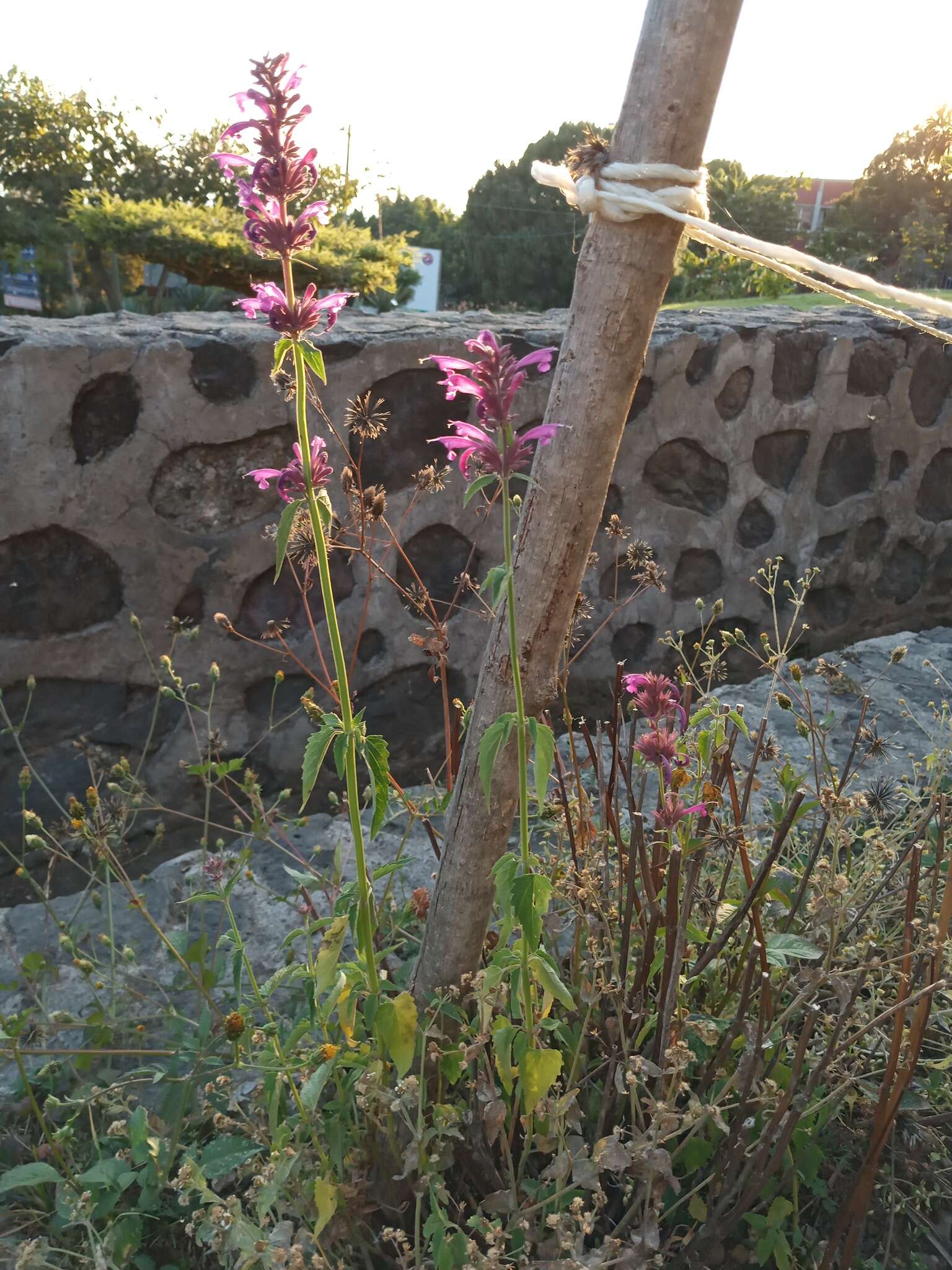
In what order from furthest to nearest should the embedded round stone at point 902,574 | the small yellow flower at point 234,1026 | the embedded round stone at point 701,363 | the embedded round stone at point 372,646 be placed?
the embedded round stone at point 902,574 → the embedded round stone at point 701,363 → the embedded round stone at point 372,646 → the small yellow flower at point 234,1026

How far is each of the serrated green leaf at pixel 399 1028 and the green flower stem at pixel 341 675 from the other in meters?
0.04

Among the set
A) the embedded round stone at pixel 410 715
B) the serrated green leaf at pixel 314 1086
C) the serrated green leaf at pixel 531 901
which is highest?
the serrated green leaf at pixel 531 901

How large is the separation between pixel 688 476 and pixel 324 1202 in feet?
9.02

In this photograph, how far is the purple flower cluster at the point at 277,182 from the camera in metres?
1.15

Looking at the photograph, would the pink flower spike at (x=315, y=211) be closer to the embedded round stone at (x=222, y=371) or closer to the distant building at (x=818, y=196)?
the embedded round stone at (x=222, y=371)

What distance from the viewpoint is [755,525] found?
3.78 metres

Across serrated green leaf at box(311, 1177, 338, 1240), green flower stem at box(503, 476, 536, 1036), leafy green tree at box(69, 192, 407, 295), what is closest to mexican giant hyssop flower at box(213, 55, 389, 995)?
green flower stem at box(503, 476, 536, 1036)

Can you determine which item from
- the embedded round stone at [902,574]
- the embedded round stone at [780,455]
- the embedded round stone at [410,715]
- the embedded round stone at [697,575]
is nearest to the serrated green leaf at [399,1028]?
the embedded round stone at [410,715]

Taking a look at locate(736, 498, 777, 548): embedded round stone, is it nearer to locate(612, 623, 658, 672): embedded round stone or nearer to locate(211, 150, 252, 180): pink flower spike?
locate(612, 623, 658, 672): embedded round stone

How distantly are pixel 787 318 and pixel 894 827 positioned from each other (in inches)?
87.6

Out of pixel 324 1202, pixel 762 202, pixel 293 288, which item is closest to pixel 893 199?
pixel 762 202

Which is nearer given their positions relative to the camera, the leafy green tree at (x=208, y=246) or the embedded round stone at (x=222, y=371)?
the embedded round stone at (x=222, y=371)

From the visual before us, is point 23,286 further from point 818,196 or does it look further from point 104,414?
point 818,196

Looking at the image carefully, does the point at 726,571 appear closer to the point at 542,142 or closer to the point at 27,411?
the point at 27,411
